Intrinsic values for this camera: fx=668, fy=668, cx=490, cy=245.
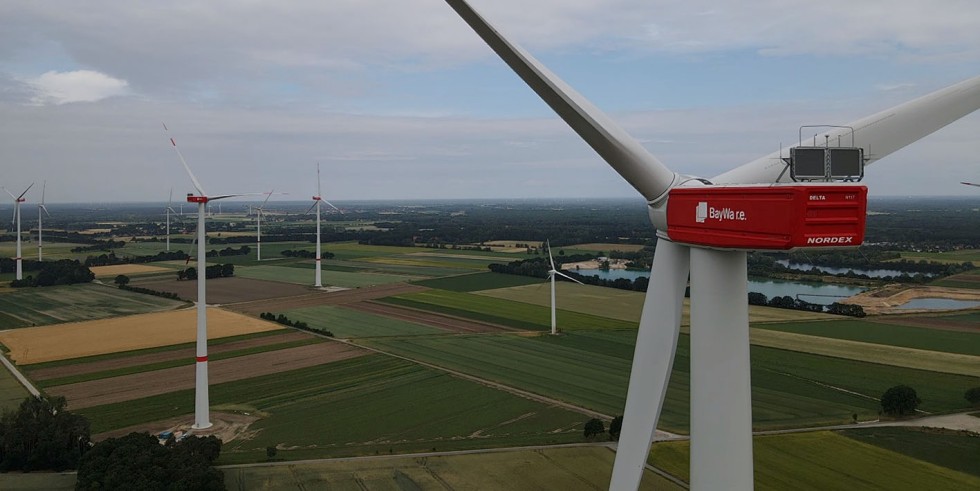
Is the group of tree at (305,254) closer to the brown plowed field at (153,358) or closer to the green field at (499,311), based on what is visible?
the green field at (499,311)

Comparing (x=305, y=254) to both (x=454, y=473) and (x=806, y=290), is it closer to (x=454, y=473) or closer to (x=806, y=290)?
(x=806, y=290)

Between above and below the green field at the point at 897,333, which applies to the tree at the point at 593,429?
below

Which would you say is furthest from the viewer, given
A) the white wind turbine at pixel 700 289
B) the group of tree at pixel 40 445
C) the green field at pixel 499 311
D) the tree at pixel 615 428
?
the green field at pixel 499 311

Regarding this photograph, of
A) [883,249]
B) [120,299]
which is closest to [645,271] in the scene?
[883,249]

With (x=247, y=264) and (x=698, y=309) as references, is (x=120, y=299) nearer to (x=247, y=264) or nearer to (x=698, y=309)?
(x=247, y=264)

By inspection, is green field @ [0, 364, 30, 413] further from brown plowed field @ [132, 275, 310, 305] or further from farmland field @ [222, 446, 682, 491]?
brown plowed field @ [132, 275, 310, 305]

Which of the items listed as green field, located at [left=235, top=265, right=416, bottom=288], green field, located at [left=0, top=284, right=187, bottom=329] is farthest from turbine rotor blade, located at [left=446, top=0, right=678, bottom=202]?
green field, located at [left=235, top=265, right=416, bottom=288]

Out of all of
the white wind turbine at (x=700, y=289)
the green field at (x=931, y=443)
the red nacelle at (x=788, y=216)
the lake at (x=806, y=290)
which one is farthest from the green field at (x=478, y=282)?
the red nacelle at (x=788, y=216)
